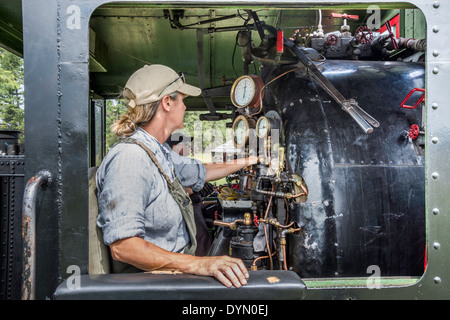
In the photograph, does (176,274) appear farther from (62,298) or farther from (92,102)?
(92,102)

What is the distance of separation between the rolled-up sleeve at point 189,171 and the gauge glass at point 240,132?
1.74 ft

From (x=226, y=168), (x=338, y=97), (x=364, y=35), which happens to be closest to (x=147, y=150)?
(x=226, y=168)

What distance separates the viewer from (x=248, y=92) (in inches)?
96.4

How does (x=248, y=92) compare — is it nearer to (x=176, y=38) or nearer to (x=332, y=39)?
(x=332, y=39)

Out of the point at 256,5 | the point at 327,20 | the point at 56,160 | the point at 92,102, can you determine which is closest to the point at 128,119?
the point at 56,160

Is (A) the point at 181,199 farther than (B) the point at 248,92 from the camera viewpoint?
No

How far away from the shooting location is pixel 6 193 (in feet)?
4.89

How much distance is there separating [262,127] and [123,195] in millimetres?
1281

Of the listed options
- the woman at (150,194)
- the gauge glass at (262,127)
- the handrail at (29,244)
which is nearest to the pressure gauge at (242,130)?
the gauge glass at (262,127)

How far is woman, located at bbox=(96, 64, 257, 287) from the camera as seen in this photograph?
1.30 m

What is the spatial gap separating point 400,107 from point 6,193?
7.21 feet

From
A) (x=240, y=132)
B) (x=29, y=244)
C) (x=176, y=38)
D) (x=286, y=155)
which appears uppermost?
(x=176, y=38)

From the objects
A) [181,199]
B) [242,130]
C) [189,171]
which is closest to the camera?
[181,199]

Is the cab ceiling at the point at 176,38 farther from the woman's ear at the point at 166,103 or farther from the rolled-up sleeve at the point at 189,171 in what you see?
the woman's ear at the point at 166,103
